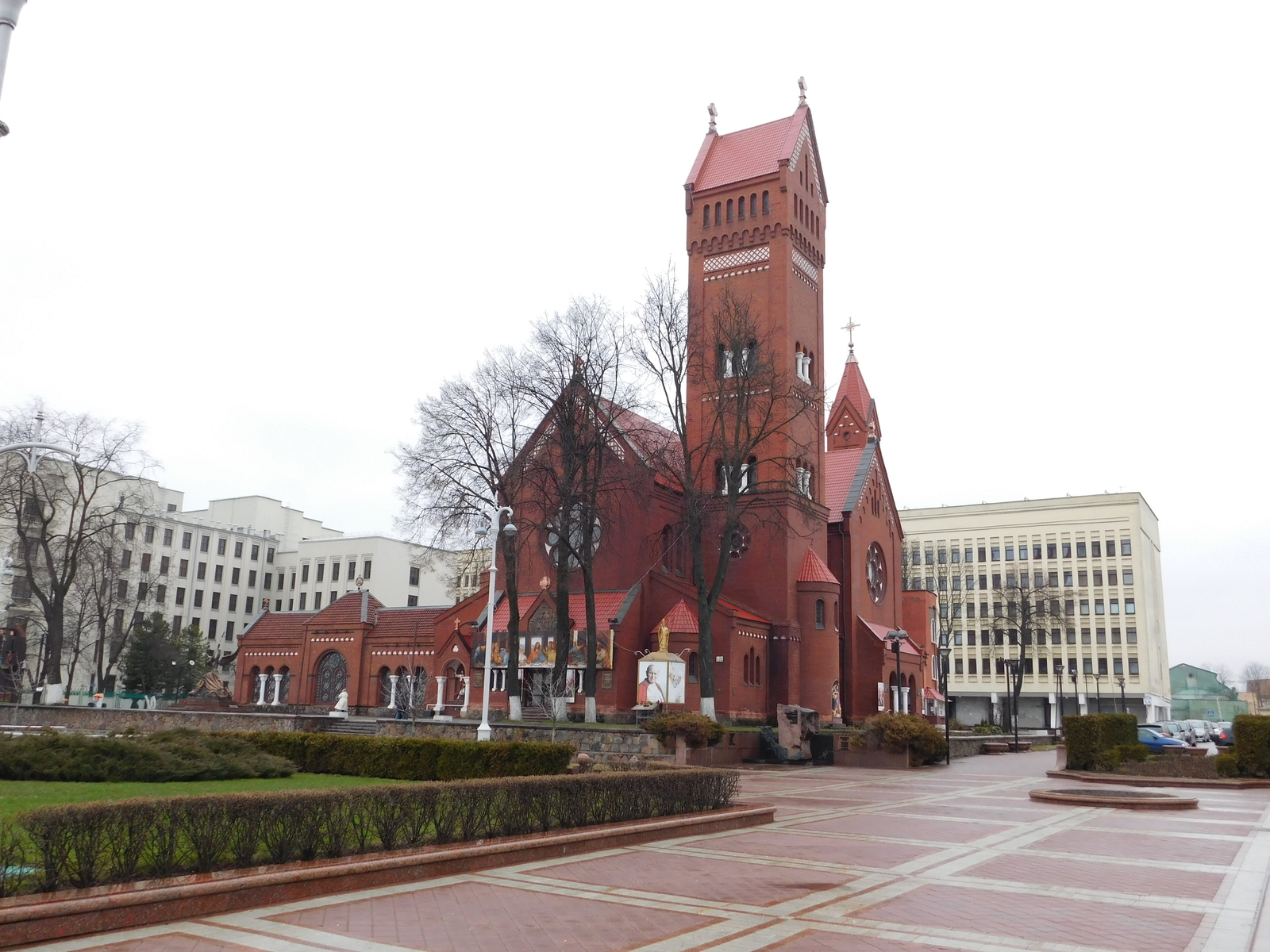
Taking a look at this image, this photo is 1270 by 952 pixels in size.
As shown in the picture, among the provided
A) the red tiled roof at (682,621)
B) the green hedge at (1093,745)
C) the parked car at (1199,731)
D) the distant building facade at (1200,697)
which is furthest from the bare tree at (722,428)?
the distant building facade at (1200,697)

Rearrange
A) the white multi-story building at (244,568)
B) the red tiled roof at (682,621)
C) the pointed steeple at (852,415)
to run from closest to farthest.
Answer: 1. the red tiled roof at (682,621)
2. the pointed steeple at (852,415)
3. the white multi-story building at (244,568)

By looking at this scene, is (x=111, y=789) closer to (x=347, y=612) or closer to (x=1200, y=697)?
(x=347, y=612)

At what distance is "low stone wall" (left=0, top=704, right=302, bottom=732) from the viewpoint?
33.4 meters

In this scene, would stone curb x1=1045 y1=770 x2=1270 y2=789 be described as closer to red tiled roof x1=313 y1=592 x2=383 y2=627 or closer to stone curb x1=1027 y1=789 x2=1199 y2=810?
stone curb x1=1027 y1=789 x2=1199 y2=810

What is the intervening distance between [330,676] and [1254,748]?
4069 cm

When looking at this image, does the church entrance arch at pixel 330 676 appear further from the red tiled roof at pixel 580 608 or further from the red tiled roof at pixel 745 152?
the red tiled roof at pixel 745 152

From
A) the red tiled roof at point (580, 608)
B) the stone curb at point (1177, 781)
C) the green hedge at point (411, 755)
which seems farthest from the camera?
the red tiled roof at point (580, 608)

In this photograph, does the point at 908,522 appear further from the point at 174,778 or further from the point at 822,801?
the point at 174,778

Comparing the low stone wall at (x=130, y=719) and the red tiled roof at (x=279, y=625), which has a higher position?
the red tiled roof at (x=279, y=625)

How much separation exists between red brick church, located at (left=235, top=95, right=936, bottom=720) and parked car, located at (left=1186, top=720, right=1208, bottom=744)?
2236 centimetres

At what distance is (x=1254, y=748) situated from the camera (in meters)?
29.8

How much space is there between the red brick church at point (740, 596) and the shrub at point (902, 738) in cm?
448

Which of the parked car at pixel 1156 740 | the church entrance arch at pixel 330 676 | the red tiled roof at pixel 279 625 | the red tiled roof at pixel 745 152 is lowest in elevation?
the parked car at pixel 1156 740

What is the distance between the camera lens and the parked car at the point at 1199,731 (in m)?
66.5
